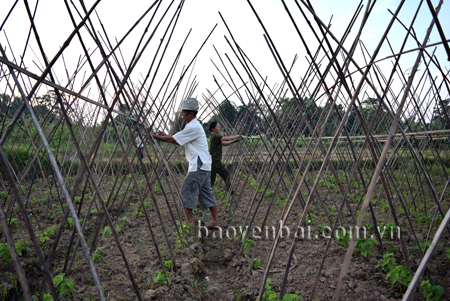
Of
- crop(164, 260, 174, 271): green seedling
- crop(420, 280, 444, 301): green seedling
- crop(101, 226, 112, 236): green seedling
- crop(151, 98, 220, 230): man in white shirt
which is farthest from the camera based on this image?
crop(151, 98, 220, 230): man in white shirt

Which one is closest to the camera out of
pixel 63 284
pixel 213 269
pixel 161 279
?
pixel 63 284

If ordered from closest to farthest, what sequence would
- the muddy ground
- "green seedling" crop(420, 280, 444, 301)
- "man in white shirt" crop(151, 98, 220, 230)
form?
1. "green seedling" crop(420, 280, 444, 301)
2. the muddy ground
3. "man in white shirt" crop(151, 98, 220, 230)

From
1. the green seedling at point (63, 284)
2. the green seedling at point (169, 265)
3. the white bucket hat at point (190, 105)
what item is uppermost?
the white bucket hat at point (190, 105)

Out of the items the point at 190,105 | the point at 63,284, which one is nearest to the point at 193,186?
the point at 190,105

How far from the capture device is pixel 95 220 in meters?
3.64

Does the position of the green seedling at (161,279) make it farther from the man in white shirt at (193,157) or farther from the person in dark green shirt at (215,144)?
the person in dark green shirt at (215,144)

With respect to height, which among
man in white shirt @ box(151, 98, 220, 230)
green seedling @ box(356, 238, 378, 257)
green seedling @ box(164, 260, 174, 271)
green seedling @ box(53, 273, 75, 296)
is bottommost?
green seedling @ box(53, 273, 75, 296)

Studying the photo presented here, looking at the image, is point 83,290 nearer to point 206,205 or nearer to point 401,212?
point 206,205

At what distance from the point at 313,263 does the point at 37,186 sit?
5867mm

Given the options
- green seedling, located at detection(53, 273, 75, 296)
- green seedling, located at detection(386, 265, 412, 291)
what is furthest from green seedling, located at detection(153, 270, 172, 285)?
green seedling, located at detection(386, 265, 412, 291)

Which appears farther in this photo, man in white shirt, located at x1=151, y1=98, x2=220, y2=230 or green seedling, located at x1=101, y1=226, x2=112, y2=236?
man in white shirt, located at x1=151, y1=98, x2=220, y2=230

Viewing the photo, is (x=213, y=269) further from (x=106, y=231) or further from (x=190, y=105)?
(x=190, y=105)

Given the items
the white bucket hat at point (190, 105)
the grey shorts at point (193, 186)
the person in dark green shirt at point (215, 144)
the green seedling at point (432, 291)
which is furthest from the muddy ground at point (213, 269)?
the person in dark green shirt at point (215, 144)

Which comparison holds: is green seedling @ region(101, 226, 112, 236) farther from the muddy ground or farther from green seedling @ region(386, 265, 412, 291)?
green seedling @ region(386, 265, 412, 291)
